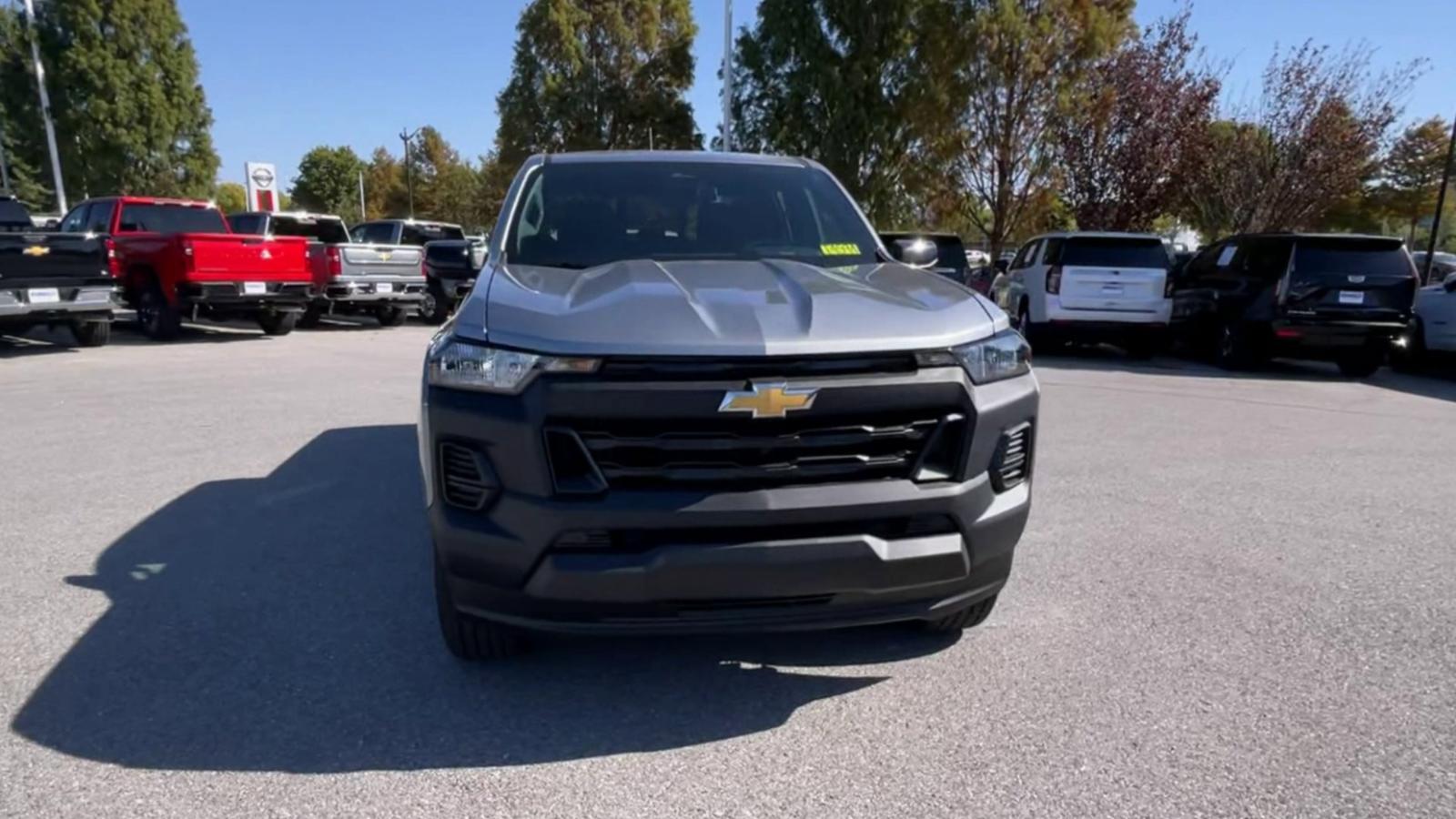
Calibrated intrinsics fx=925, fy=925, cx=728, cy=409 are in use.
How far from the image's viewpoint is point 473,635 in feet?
10.4

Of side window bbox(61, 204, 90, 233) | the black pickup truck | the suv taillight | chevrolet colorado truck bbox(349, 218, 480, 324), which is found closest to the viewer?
the black pickup truck

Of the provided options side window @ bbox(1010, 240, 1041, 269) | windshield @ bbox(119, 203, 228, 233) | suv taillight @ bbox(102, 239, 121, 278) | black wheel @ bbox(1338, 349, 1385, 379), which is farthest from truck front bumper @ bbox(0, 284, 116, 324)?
black wheel @ bbox(1338, 349, 1385, 379)

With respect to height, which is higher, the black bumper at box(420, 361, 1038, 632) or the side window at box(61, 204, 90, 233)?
the side window at box(61, 204, 90, 233)

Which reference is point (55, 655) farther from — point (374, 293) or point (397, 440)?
point (374, 293)

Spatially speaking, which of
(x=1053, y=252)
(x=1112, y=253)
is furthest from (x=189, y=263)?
(x=1112, y=253)

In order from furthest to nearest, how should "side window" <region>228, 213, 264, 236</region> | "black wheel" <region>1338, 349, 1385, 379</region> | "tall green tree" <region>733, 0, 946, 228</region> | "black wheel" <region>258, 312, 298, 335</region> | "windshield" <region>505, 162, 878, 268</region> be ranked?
"tall green tree" <region>733, 0, 946, 228</region> < "side window" <region>228, 213, 264, 236</region> < "black wheel" <region>258, 312, 298, 335</region> < "black wheel" <region>1338, 349, 1385, 379</region> < "windshield" <region>505, 162, 878, 268</region>

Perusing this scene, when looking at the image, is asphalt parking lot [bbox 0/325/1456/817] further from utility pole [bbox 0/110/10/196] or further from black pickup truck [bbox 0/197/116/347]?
utility pole [bbox 0/110/10/196]

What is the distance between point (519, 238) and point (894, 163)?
22167mm

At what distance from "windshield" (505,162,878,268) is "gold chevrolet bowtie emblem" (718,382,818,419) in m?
1.34

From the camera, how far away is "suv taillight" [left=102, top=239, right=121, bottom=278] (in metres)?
12.2

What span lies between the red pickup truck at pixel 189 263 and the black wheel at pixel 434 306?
339 centimetres

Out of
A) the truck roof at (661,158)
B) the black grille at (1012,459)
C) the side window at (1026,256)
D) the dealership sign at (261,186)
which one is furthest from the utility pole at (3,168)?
the black grille at (1012,459)

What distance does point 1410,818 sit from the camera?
8.09 feet

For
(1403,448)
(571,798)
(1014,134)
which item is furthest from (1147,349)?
(571,798)
